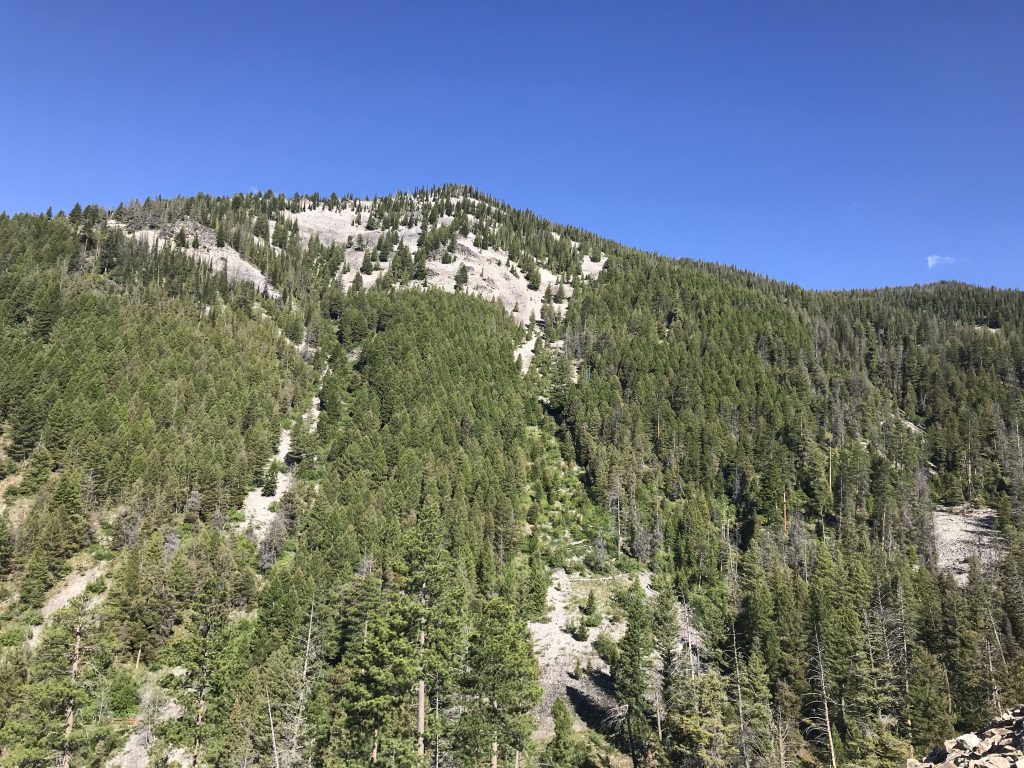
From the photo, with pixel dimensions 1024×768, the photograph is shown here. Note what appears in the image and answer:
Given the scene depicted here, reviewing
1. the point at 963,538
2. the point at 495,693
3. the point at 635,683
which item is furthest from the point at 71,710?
the point at 963,538

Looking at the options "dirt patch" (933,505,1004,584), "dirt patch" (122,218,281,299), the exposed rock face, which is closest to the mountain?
"dirt patch" (933,505,1004,584)

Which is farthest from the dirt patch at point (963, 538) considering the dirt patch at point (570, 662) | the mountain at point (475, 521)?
the dirt patch at point (570, 662)

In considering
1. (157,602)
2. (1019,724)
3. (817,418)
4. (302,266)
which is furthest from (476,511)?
(302,266)

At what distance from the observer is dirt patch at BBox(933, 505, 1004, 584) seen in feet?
277

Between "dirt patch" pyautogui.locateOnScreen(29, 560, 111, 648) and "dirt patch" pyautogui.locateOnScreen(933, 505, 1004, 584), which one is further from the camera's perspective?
"dirt patch" pyautogui.locateOnScreen(933, 505, 1004, 584)

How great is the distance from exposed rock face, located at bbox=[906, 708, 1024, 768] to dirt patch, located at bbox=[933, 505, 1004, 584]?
7523 centimetres

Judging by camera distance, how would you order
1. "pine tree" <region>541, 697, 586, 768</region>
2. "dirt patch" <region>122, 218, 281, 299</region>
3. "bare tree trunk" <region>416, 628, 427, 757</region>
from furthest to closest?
"dirt patch" <region>122, 218, 281, 299</region>, "pine tree" <region>541, 697, 586, 768</region>, "bare tree trunk" <region>416, 628, 427, 757</region>

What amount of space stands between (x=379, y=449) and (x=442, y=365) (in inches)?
1313

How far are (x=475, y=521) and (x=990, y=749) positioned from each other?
66.2 metres

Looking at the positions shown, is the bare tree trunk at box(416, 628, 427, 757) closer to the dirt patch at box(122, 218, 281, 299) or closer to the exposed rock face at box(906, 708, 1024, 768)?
the exposed rock face at box(906, 708, 1024, 768)

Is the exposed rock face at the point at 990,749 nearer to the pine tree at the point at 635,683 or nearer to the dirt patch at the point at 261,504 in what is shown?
the pine tree at the point at 635,683

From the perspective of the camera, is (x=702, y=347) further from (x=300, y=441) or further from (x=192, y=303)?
(x=192, y=303)

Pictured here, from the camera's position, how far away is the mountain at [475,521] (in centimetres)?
3459

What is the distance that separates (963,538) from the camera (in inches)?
3595
